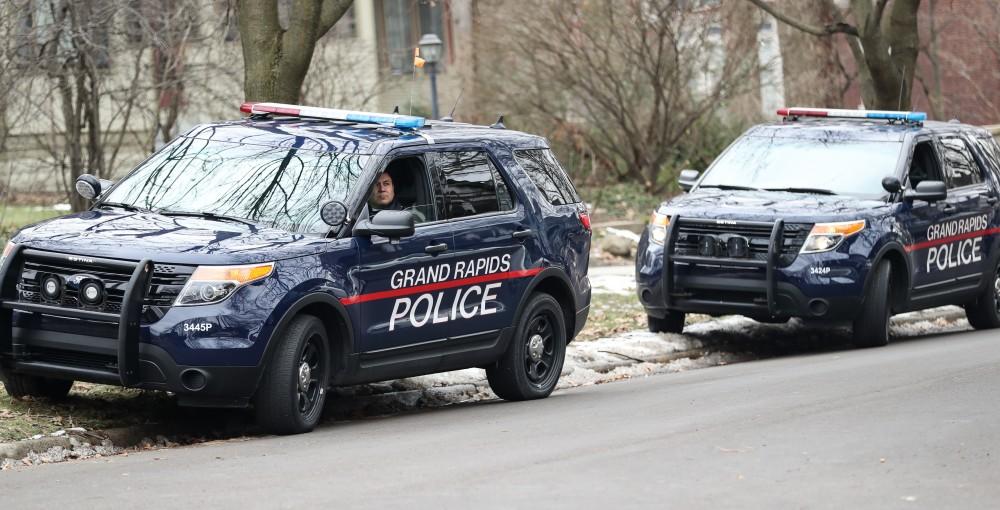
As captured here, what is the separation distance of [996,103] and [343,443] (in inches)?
1524

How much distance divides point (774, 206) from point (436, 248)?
4364 millimetres

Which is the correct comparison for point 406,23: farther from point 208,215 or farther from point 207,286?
point 207,286

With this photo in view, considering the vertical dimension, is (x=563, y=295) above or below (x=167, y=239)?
below

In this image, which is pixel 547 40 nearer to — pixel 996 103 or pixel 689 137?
pixel 689 137

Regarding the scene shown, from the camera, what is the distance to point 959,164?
1524 centimetres

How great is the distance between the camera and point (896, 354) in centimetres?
1323

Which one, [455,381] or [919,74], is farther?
[919,74]

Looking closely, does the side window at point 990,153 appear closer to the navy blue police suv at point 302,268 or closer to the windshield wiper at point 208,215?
the navy blue police suv at point 302,268

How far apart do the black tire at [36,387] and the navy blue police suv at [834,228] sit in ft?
18.3

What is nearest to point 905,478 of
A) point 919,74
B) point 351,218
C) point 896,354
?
point 351,218

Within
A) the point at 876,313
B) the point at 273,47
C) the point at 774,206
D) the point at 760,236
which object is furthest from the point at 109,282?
the point at 876,313

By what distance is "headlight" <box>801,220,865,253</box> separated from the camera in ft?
42.9

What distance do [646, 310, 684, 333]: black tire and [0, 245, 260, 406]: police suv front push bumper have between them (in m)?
6.20

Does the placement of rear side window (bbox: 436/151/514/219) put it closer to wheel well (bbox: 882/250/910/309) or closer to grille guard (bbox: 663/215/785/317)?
grille guard (bbox: 663/215/785/317)
